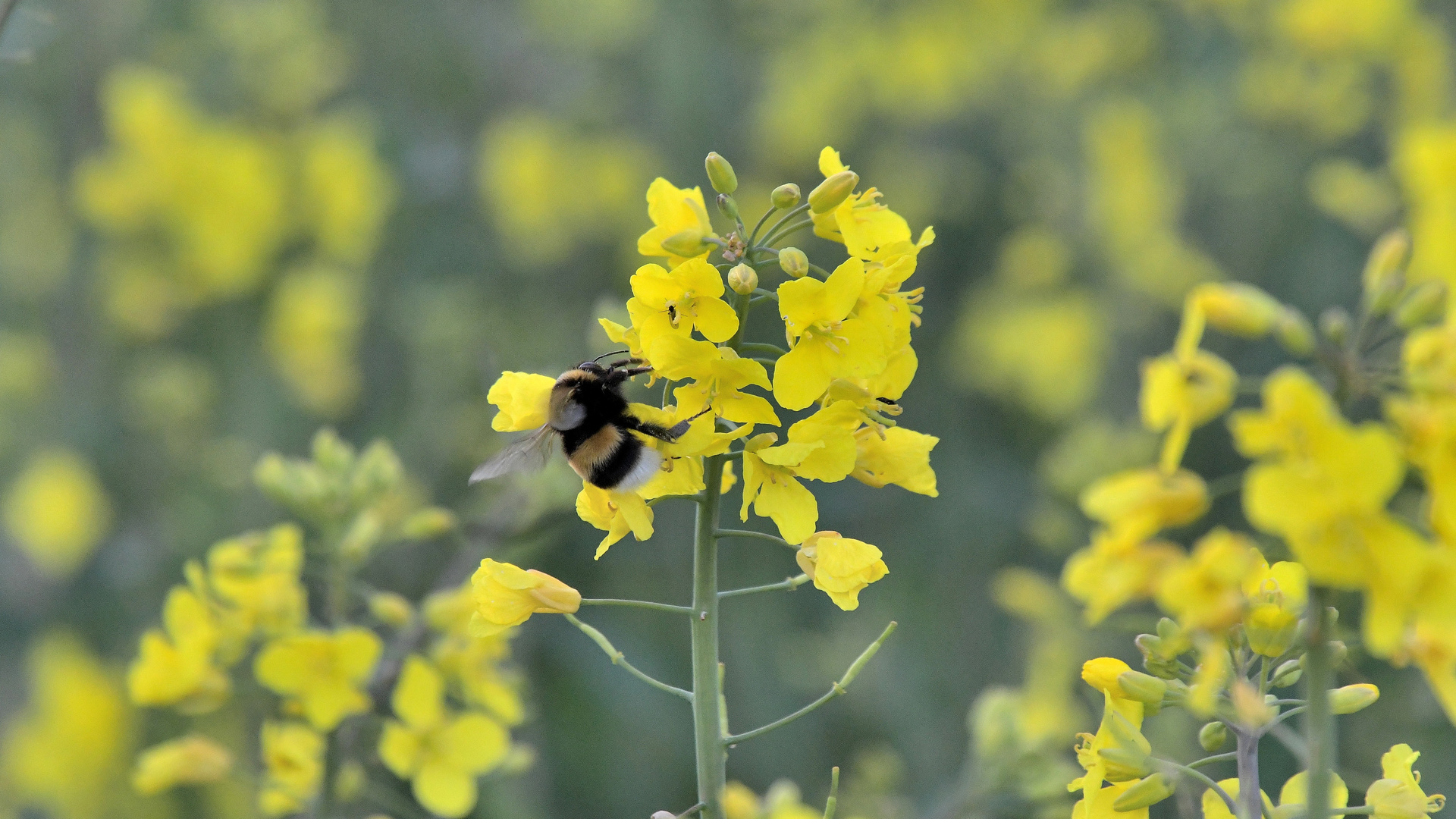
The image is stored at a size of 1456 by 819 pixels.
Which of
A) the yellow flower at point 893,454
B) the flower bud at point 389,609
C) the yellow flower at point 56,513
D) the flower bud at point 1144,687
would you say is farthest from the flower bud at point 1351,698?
the yellow flower at point 56,513

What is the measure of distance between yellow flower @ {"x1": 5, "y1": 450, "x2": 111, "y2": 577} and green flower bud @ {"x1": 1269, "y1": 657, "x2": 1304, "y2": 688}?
554cm

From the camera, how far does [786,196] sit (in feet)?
6.15

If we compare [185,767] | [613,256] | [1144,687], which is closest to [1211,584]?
[1144,687]

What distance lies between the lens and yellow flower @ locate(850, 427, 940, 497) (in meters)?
1.91

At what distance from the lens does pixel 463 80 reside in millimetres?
7668

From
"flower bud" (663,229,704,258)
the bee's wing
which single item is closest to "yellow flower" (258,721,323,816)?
the bee's wing

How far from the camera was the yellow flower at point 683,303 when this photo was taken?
5.70 feet

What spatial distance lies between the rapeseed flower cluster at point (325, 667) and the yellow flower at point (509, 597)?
0.51 metres

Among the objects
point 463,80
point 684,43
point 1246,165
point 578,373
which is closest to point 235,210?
point 463,80

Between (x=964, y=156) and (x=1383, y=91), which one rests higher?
(x=964, y=156)

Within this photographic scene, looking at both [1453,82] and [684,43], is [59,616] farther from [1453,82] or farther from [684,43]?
[1453,82]

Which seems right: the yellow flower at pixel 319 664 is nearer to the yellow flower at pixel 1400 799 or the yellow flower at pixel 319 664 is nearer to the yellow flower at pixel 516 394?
the yellow flower at pixel 516 394

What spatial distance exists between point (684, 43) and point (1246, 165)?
2.89 meters

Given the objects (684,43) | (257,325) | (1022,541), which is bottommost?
(1022,541)
